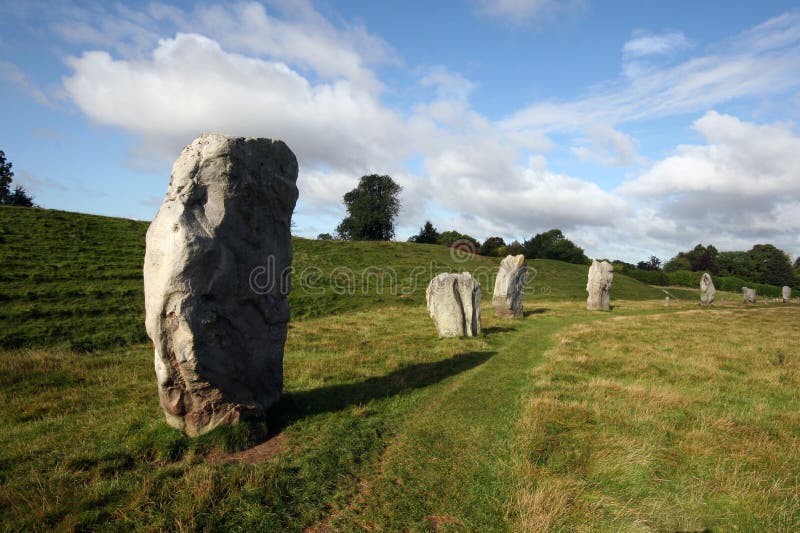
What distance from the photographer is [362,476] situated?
19.0 feet

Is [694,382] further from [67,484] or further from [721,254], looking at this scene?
[721,254]

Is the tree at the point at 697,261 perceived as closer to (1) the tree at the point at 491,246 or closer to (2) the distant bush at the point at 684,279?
(2) the distant bush at the point at 684,279

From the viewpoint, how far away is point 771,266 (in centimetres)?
7950

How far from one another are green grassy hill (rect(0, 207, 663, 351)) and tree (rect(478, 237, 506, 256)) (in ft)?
62.0

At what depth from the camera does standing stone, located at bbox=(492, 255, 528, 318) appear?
904 inches

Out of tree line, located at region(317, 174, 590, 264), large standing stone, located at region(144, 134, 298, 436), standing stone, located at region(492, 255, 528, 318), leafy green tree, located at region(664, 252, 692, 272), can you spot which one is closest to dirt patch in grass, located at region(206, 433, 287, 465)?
large standing stone, located at region(144, 134, 298, 436)

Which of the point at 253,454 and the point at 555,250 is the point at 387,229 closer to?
the point at 555,250

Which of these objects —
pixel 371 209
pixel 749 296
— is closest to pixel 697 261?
pixel 749 296

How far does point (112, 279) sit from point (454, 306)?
18060 millimetres

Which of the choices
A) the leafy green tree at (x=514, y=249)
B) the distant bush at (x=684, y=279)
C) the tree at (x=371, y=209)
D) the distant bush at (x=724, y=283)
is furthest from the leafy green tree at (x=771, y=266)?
the tree at (x=371, y=209)

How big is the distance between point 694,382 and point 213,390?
11.2 metres

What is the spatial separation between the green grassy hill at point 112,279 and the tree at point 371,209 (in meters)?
22.8

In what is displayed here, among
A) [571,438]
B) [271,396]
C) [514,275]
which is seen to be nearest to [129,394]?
[271,396]

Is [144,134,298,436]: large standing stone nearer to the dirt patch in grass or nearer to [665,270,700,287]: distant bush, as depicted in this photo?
the dirt patch in grass
